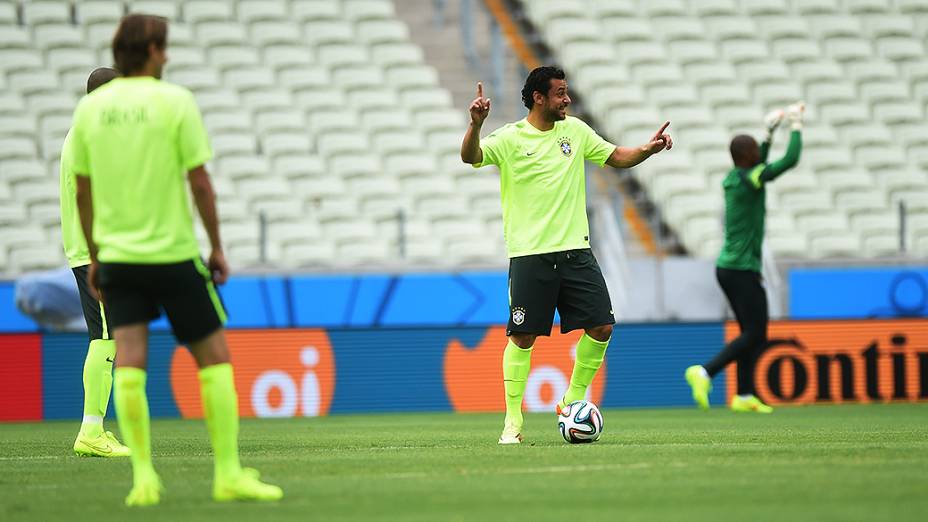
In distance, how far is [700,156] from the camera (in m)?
18.1

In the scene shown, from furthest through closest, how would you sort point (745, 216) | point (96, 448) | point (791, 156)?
1. point (745, 216)
2. point (791, 156)
3. point (96, 448)

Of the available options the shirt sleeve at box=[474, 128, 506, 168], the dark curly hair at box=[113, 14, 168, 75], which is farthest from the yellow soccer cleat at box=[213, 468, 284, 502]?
the shirt sleeve at box=[474, 128, 506, 168]

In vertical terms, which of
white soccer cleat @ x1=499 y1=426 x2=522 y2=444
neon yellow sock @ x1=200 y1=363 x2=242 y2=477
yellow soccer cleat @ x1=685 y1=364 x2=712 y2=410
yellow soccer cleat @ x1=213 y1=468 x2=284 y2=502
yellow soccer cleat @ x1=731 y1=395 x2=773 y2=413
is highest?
neon yellow sock @ x1=200 y1=363 x2=242 y2=477

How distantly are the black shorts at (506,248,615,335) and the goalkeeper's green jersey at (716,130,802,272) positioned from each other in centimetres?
393

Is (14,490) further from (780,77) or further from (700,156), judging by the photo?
(780,77)

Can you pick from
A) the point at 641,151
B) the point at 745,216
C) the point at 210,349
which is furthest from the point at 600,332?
the point at 745,216

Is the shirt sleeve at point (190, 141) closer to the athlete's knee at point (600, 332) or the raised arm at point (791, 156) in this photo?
the athlete's knee at point (600, 332)

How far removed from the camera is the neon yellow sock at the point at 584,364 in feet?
28.0

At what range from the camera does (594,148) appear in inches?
341

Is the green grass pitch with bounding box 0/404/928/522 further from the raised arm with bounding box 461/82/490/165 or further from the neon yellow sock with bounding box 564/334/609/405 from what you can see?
the raised arm with bounding box 461/82/490/165

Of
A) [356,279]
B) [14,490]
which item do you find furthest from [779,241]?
[14,490]

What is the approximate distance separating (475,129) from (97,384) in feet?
8.32

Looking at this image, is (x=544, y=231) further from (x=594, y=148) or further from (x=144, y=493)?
(x=144, y=493)

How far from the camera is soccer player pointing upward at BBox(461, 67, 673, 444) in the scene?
834 centimetres
